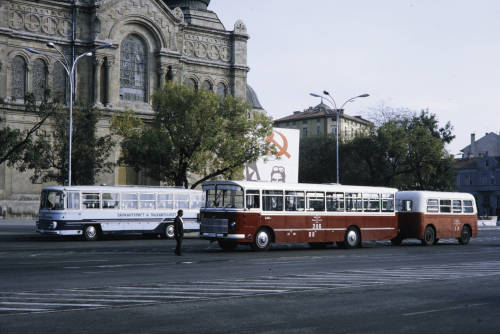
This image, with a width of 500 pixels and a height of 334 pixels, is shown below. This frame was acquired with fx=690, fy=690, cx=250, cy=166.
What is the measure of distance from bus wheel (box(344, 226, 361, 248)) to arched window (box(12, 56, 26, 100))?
3479 centimetres

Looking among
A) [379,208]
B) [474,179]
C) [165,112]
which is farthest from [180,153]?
[474,179]

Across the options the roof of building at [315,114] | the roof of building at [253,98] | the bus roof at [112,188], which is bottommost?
the bus roof at [112,188]

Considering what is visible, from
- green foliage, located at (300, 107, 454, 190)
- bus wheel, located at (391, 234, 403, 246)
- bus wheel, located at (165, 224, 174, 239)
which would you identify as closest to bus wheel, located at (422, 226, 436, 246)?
bus wheel, located at (391, 234, 403, 246)

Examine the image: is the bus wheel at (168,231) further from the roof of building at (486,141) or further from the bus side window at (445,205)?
the roof of building at (486,141)

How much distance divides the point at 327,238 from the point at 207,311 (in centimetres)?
1769

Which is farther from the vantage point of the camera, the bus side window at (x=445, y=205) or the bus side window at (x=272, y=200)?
the bus side window at (x=445, y=205)

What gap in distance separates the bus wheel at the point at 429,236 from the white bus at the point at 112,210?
1289cm

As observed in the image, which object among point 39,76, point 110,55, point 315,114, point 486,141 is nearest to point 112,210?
point 39,76

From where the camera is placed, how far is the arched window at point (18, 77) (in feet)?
179

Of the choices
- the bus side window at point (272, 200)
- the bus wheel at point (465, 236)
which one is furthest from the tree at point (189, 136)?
the bus side window at point (272, 200)

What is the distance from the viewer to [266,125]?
45.7m

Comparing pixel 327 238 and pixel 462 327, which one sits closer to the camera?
pixel 462 327

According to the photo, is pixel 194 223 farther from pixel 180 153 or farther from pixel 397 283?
pixel 397 283

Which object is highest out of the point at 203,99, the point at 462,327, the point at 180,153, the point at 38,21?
the point at 38,21
